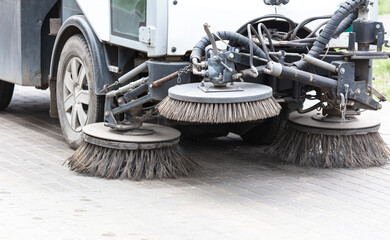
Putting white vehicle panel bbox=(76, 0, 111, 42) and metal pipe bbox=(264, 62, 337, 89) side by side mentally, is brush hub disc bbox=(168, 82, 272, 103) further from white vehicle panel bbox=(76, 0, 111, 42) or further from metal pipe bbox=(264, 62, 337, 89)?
white vehicle panel bbox=(76, 0, 111, 42)

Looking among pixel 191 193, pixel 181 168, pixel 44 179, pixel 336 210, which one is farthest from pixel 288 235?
pixel 44 179

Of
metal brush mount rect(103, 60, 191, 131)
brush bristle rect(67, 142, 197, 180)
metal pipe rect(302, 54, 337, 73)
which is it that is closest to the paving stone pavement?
brush bristle rect(67, 142, 197, 180)

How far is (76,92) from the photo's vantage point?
7.43 metres

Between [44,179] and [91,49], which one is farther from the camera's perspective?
[91,49]

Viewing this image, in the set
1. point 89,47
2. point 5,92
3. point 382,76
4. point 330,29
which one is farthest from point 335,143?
point 382,76

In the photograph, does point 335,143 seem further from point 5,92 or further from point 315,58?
point 5,92

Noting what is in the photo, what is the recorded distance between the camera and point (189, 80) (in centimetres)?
632

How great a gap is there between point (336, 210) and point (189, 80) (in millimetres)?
1455

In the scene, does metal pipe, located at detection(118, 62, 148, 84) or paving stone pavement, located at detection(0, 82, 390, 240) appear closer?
paving stone pavement, located at detection(0, 82, 390, 240)

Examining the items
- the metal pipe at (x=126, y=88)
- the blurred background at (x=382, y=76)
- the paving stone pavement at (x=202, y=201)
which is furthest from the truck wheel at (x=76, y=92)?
the blurred background at (x=382, y=76)

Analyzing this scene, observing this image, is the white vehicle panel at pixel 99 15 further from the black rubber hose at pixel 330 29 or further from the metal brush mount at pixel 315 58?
the black rubber hose at pixel 330 29

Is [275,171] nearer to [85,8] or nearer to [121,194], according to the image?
[121,194]

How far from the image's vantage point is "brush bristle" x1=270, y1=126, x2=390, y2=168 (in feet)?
22.7

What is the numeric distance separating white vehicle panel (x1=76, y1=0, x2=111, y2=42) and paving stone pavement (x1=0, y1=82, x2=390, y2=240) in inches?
43.7
